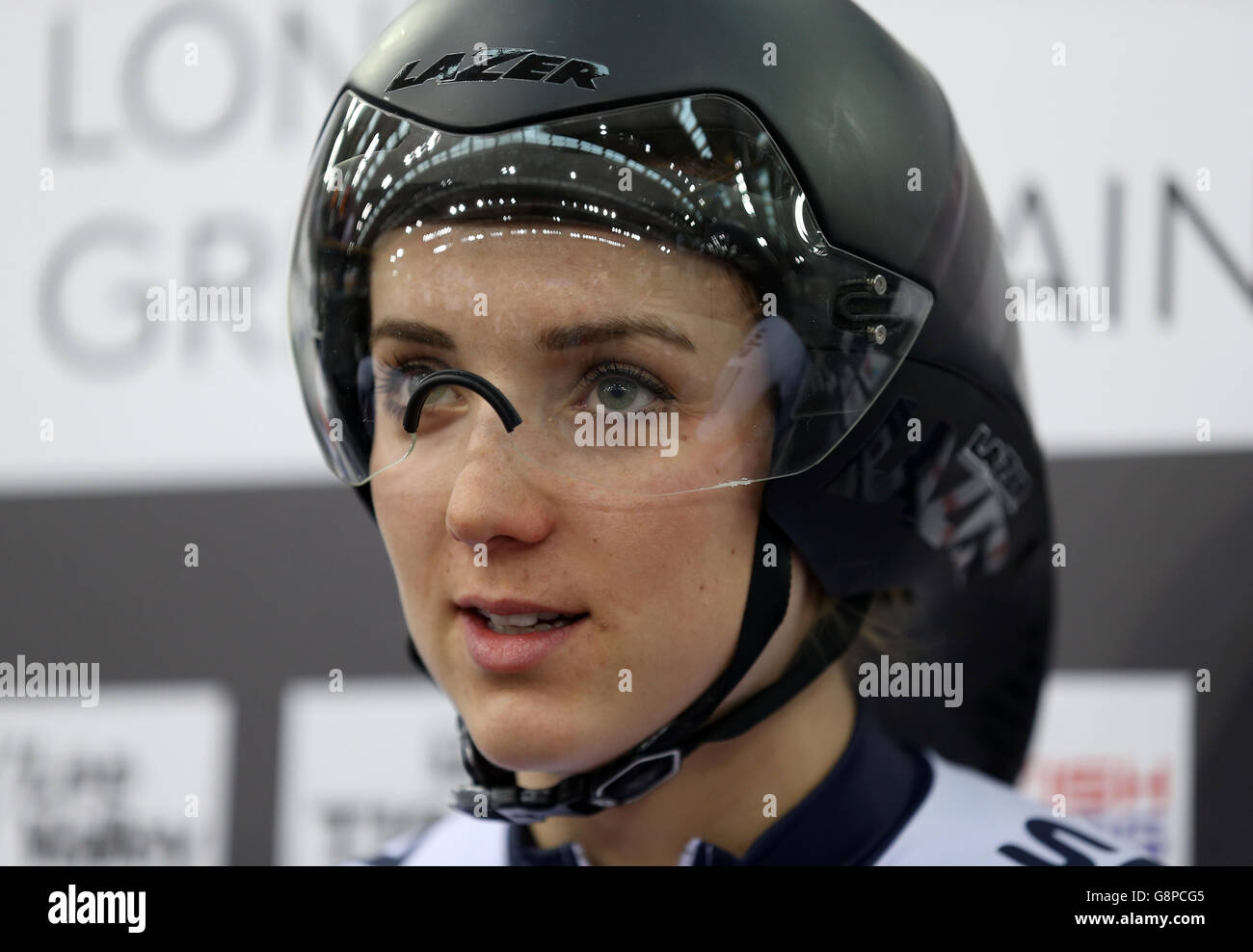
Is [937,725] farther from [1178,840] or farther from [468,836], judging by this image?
[1178,840]

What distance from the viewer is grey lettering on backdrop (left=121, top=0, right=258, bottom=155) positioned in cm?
205

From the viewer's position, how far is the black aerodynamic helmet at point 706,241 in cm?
96

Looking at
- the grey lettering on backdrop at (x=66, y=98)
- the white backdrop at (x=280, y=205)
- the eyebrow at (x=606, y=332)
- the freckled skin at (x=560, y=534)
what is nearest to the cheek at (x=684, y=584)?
the freckled skin at (x=560, y=534)

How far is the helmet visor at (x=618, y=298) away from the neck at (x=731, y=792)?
11.5 inches

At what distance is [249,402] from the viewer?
2.11 m

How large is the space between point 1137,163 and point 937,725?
3.37 feet

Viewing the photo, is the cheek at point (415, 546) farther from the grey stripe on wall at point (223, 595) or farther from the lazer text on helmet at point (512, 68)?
the grey stripe on wall at point (223, 595)

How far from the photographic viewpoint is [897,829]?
1.17 m

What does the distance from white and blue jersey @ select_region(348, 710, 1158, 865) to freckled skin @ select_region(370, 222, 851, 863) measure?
0.20 m

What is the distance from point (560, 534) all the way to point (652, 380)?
0.48ft

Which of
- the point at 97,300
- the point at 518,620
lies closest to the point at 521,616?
the point at 518,620

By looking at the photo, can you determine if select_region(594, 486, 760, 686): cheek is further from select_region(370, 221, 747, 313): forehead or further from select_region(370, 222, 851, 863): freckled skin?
select_region(370, 221, 747, 313): forehead

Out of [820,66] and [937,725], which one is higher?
[820,66]

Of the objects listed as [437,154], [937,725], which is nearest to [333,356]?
[437,154]
